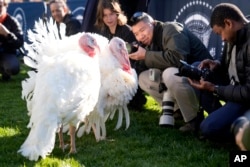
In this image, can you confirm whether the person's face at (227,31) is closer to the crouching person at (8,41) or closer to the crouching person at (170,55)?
the crouching person at (170,55)

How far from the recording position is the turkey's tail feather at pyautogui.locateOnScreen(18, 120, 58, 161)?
3.74 m

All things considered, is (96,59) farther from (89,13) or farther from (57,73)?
(89,13)

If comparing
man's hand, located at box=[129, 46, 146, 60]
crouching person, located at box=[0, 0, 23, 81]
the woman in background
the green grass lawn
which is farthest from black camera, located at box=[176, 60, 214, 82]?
crouching person, located at box=[0, 0, 23, 81]

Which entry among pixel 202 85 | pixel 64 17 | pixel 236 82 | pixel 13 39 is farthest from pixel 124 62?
pixel 13 39

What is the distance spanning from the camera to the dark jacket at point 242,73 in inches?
159

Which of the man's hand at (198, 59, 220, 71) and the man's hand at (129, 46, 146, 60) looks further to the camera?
the man's hand at (129, 46, 146, 60)

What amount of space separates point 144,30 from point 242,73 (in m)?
1.19

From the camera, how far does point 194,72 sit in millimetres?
4492

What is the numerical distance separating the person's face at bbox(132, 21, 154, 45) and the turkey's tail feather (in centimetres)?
157

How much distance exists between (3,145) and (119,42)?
4.44 ft

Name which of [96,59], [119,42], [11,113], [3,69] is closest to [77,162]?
[96,59]

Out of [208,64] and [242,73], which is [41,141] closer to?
[242,73]

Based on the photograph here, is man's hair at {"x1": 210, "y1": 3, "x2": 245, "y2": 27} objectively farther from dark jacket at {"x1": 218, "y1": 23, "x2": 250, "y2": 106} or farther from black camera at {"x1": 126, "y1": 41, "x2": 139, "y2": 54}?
black camera at {"x1": 126, "y1": 41, "x2": 139, "y2": 54}

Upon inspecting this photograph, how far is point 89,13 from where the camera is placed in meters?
6.68
